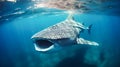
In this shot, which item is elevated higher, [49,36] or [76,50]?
[49,36]

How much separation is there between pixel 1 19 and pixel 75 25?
24.5ft

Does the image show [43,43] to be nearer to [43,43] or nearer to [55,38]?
[43,43]

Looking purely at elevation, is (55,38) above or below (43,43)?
above

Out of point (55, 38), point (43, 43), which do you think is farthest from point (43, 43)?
point (55, 38)

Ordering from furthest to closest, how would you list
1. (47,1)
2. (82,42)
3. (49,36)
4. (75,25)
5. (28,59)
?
(28,59) → (47,1) → (75,25) → (82,42) → (49,36)

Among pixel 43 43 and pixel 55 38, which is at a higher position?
pixel 55 38

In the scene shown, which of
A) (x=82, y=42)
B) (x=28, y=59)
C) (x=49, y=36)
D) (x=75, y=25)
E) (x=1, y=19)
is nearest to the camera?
(x=49, y=36)

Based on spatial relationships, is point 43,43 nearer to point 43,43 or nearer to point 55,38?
point 43,43

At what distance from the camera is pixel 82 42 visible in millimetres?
7512

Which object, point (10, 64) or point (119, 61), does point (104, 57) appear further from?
point (10, 64)

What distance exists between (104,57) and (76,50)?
2.34m

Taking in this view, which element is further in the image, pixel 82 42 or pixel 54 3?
pixel 54 3

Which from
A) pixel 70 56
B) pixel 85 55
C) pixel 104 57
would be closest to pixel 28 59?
pixel 70 56

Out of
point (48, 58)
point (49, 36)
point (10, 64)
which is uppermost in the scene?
point (49, 36)
